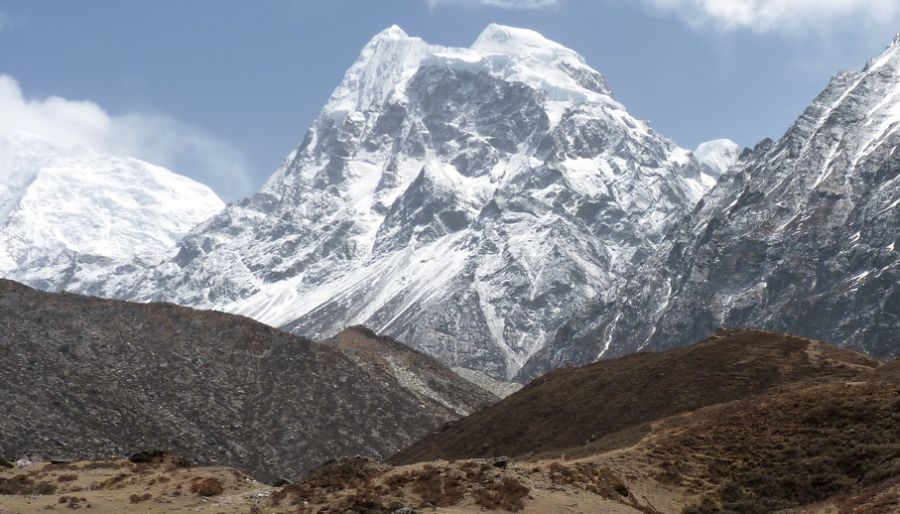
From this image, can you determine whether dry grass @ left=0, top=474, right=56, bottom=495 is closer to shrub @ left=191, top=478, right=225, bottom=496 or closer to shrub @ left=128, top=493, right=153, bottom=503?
shrub @ left=128, top=493, right=153, bottom=503

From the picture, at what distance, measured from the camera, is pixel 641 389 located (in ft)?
299

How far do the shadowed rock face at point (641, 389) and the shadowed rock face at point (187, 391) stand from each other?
84.3 feet

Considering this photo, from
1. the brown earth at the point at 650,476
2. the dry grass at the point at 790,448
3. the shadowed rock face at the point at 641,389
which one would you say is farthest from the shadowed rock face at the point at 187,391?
the dry grass at the point at 790,448

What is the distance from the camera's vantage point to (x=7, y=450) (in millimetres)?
96375

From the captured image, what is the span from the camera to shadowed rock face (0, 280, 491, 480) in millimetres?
108950

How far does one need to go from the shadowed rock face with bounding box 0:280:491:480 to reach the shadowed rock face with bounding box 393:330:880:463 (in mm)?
25681

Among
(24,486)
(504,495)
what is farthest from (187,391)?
(504,495)

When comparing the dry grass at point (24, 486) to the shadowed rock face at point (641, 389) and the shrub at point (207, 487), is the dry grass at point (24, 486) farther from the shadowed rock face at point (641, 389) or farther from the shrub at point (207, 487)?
the shadowed rock face at point (641, 389)

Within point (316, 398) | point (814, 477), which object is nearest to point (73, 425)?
point (316, 398)

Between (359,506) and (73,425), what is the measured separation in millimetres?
71735

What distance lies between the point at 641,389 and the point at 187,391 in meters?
60.9

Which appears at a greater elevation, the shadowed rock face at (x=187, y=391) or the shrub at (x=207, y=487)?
the shadowed rock face at (x=187, y=391)

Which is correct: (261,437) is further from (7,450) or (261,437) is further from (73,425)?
(7,450)

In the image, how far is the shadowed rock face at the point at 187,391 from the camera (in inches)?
4289
